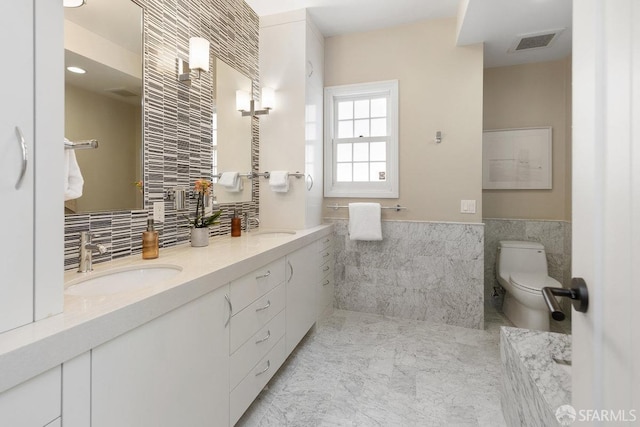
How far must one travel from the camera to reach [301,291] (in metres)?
2.21

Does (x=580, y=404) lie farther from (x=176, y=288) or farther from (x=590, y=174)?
(x=176, y=288)

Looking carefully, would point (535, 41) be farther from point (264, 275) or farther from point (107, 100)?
point (107, 100)

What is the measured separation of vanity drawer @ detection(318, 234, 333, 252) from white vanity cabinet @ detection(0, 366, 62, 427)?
2058mm

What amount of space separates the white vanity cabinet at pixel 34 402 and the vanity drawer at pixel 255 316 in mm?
686

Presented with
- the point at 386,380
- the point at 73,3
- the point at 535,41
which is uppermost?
the point at 535,41

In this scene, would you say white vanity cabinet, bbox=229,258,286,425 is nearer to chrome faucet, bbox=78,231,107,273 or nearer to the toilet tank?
chrome faucet, bbox=78,231,107,273

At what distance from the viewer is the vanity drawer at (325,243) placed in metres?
2.68

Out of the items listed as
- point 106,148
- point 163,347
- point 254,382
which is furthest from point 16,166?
point 254,382

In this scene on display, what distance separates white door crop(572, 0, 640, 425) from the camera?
47cm

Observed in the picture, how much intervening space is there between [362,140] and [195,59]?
5.66 ft

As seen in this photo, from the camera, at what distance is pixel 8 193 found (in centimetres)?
69

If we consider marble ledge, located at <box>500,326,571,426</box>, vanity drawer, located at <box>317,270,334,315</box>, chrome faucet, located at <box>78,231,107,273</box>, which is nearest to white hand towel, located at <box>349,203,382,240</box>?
vanity drawer, located at <box>317,270,334,315</box>

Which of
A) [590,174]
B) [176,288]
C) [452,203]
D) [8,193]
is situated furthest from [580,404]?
[452,203]

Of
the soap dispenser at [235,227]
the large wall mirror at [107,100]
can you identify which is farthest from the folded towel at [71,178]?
the soap dispenser at [235,227]
